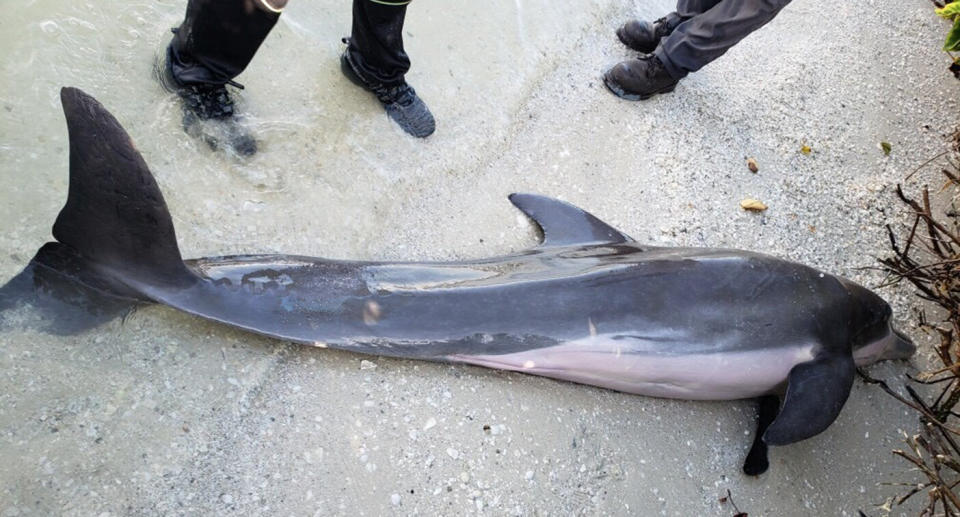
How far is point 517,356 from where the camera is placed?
270cm

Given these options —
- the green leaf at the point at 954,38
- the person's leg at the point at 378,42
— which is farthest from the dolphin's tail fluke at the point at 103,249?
the green leaf at the point at 954,38

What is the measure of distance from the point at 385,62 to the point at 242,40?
67 centimetres

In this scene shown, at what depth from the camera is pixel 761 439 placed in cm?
297

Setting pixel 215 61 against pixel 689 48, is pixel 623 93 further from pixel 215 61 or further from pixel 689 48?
pixel 215 61

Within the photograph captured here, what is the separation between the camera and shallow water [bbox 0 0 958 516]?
232cm

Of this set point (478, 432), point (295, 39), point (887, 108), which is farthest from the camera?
point (887, 108)

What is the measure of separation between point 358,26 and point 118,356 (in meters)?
1.71

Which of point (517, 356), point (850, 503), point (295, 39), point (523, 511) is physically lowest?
point (850, 503)

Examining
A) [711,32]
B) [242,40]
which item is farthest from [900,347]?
[242,40]

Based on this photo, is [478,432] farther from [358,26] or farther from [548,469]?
[358,26]

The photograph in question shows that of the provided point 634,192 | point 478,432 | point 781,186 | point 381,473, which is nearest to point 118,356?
point 381,473

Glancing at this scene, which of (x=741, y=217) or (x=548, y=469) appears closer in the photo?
(x=548, y=469)

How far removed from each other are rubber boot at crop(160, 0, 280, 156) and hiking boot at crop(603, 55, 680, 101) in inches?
78.1

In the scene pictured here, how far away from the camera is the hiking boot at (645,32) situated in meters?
4.44
